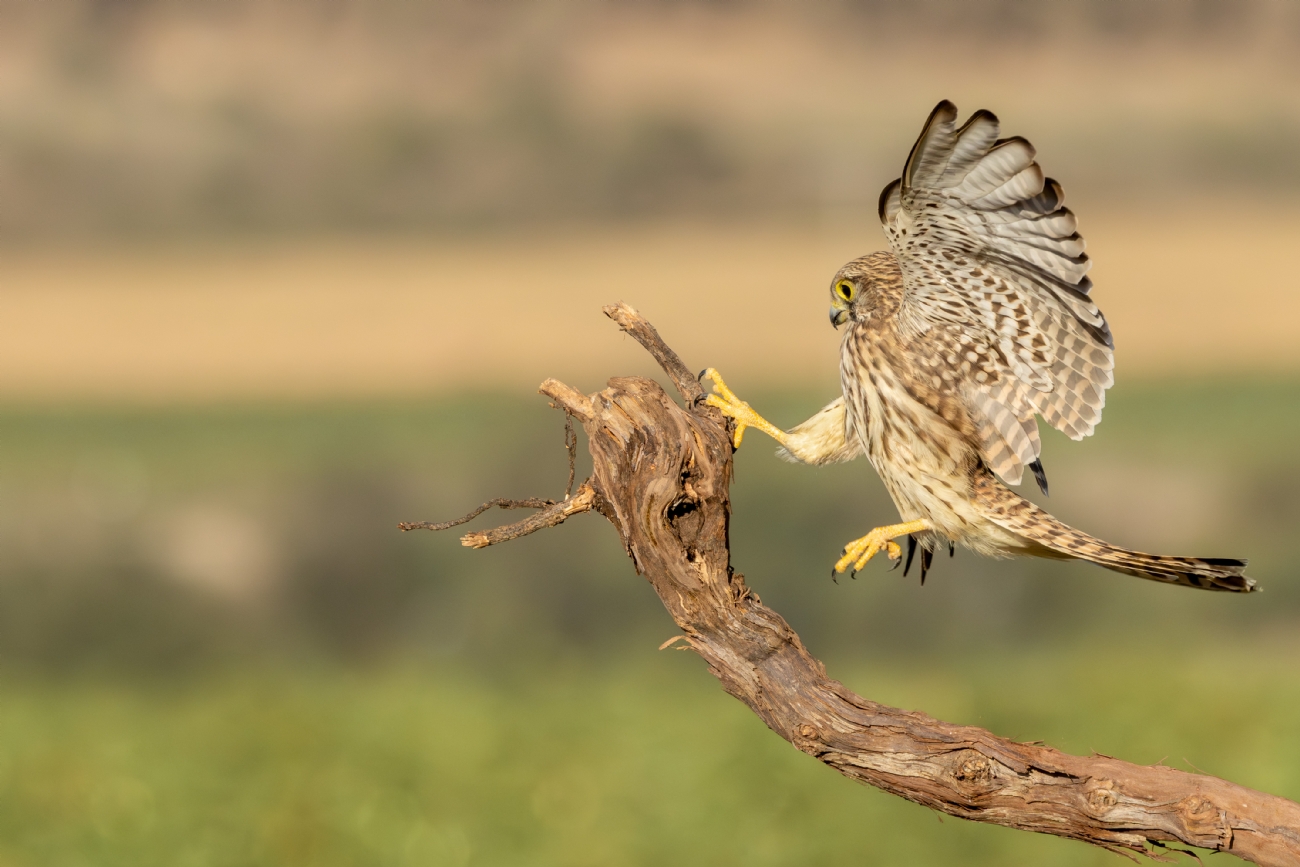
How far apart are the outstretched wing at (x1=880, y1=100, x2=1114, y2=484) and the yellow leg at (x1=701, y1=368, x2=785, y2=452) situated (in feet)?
1.42

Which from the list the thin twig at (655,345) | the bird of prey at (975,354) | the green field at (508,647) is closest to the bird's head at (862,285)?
the bird of prey at (975,354)

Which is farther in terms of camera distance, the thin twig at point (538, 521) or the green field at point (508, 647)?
the green field at point (508, 647)

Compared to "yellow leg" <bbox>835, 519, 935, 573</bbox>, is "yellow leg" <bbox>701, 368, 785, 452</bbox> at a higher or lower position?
higher

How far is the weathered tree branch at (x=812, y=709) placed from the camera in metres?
2.48

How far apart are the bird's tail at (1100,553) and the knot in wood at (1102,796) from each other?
1.54 ft

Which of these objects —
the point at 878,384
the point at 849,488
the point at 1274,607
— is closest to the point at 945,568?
the point at 849,488

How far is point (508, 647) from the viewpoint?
15812mm

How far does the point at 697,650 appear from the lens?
8.71 ft

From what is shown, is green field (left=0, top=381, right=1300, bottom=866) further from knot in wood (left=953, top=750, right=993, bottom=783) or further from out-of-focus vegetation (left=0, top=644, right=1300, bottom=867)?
knot in wood (left=953, top=750, right=993, bottom=783)

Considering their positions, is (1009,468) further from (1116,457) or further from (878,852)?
(1116,457)

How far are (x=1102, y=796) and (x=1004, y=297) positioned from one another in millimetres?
1132

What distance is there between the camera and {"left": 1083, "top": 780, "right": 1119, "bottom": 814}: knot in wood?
2.48m

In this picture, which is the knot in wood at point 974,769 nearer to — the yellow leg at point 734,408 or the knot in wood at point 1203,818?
the knot in wood at point 1203,818

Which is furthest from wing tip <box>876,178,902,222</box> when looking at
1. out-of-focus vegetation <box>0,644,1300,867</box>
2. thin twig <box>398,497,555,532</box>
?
out-of-focus vegetation <box>0,644,1300,867</box>
